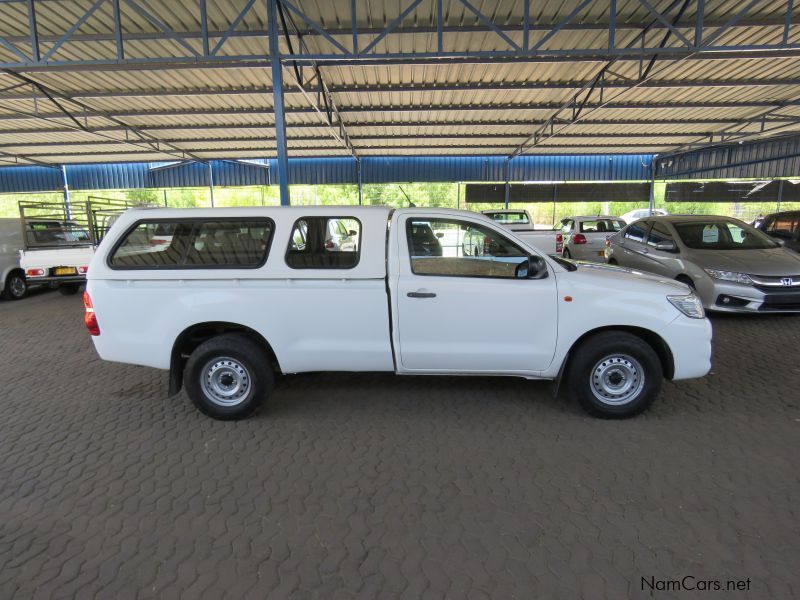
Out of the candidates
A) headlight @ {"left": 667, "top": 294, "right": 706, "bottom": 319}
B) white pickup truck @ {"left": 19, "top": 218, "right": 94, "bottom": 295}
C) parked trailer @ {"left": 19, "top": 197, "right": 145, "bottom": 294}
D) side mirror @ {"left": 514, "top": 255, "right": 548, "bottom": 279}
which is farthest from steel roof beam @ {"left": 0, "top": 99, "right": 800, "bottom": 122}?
headlight @ {"left": 667, "top": 294, "right": 706, "bottom": 319}

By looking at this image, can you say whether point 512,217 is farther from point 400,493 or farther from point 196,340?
point 400,493

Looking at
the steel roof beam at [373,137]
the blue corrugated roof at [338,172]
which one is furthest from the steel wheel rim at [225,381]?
the blue corrugated roof at [338,172]

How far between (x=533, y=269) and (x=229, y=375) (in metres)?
2.89

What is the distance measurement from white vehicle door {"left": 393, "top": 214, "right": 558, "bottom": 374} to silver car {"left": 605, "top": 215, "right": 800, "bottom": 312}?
4.98 meters

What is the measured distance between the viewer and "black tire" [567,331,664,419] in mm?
4004

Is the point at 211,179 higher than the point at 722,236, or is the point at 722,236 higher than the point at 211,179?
the point at 211,179

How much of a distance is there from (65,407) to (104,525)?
2.43m

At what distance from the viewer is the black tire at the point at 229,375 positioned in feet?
13.6

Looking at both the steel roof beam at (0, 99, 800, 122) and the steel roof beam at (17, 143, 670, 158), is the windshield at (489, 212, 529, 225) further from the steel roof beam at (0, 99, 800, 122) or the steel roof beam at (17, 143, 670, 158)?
the steel roof beam at (17, 143, 670, 158)

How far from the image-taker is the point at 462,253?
4.15 metres

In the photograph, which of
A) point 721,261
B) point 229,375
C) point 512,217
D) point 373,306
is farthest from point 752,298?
point 512,217

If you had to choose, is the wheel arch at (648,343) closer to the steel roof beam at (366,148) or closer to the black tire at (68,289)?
the black tire at (68,289)

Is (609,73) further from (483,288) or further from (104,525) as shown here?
(104,525)

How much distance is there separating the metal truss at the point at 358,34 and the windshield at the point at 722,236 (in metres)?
3.08
